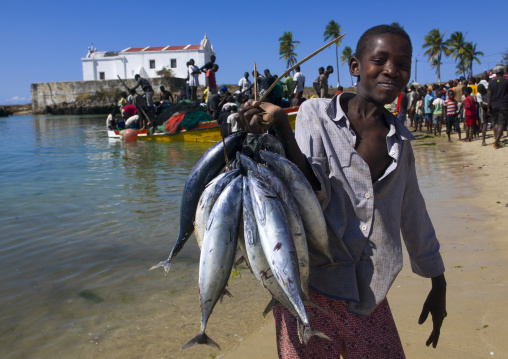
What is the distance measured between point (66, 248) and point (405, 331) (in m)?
4.67

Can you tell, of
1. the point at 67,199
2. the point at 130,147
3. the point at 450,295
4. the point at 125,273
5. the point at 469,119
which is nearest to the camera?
the point at 450,295

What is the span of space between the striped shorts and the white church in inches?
2712

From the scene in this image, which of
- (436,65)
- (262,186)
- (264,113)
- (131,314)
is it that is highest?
(436,65)

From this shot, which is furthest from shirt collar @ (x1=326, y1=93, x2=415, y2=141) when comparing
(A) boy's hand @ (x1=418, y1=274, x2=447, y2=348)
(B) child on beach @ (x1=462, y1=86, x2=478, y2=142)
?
(B) child on beach @ (x1=462, y1=86, x2=478, y2=142)

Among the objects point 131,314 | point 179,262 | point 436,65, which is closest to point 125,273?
point 179,262

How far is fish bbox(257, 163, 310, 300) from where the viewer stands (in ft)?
4.91

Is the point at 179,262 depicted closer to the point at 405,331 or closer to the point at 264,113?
the point at 405,331

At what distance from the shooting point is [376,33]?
188 cm

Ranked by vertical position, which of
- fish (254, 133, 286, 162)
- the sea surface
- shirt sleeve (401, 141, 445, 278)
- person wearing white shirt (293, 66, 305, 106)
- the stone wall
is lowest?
the sea surface

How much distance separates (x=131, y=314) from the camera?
421 centimetres

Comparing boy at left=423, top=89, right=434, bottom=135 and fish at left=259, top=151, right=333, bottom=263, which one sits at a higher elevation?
boy at left=423, top=89, right=434, bottom=135

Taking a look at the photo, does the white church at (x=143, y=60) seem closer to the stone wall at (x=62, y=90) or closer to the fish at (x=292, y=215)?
the stone wall at (x=62, y=90)

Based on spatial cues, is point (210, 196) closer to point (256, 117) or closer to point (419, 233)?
point (256, 117)

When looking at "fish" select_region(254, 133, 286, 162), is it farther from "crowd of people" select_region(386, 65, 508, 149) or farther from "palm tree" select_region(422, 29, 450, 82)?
"palm tree" select_region(422, 29, 450, 82)
